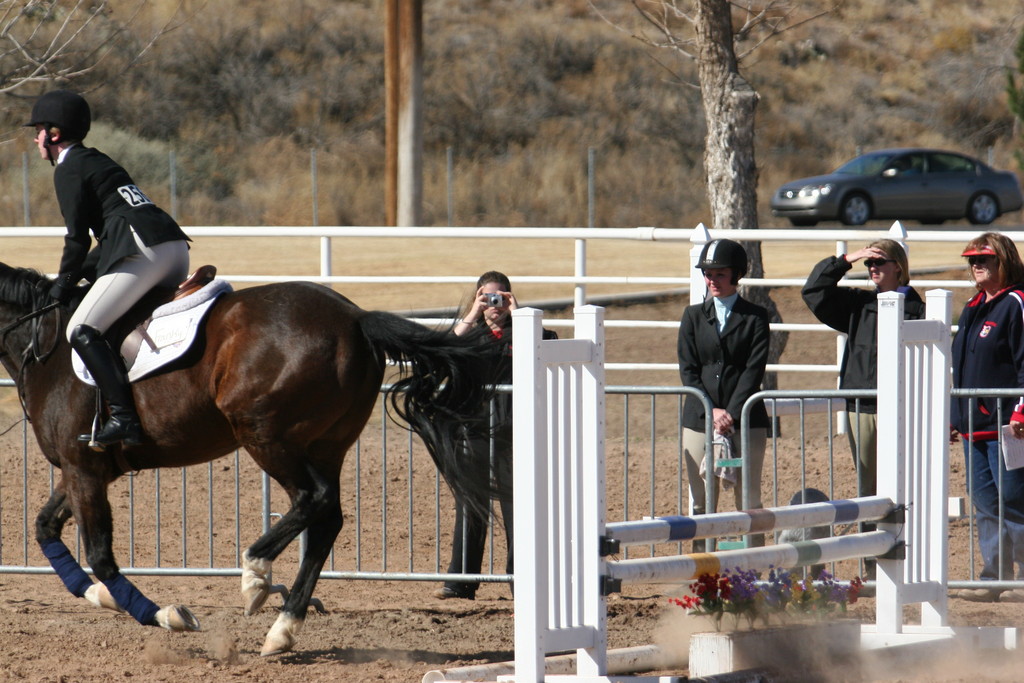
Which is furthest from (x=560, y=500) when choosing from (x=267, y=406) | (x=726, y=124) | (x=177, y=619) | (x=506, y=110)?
(x=506, y=110)

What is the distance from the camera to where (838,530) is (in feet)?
26.5

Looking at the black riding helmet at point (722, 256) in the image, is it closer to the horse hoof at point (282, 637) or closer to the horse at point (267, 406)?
the horse at point (267, 406)

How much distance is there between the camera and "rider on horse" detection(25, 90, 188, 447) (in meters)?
5.98

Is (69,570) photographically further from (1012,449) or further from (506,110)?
(506,110)

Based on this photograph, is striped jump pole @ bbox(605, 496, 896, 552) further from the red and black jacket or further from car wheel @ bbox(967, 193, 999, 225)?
car wheel @ bbox(967, 193, 999, 225)

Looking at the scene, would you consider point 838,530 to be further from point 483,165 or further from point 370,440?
point 483,165

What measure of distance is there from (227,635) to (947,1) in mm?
46609

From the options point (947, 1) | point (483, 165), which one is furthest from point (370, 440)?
point (947, 1)

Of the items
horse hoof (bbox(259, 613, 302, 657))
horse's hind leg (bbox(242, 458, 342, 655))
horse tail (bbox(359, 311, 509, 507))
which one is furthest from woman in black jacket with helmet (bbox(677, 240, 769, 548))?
horse hoof (bbox(259, 613, 302, 657))

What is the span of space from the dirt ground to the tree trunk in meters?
6.53

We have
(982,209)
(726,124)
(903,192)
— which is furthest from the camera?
(982,209)

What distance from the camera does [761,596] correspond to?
17.7 ft

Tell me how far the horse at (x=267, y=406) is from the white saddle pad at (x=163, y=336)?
0.05m

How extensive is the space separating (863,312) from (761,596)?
2500 millimetres
